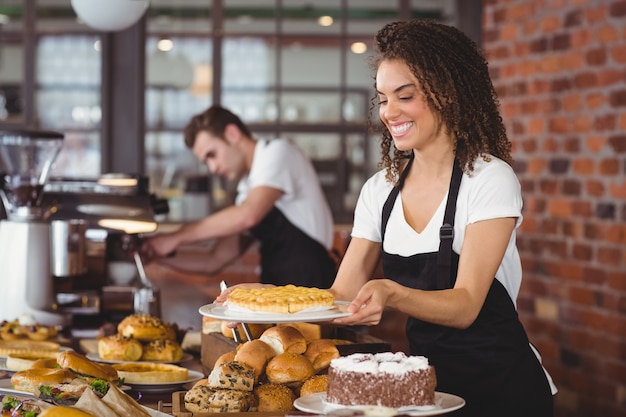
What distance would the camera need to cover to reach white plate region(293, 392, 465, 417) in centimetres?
169

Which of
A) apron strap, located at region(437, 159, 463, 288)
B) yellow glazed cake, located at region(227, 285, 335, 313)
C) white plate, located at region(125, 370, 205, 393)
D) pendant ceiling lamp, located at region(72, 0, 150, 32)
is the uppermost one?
pendant ceiling lamp, located at region(72, 0, 150, 32)

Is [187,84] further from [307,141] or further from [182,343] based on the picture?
[182,343]

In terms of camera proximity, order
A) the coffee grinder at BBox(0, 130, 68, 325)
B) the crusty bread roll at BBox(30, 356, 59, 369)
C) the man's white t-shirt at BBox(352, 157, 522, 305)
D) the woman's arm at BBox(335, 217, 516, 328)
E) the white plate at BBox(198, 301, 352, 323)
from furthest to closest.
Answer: the coffee grinder at BBox(0, 130, 68, 325) → the crusty bread roll at BBox(30, 356, 59, 369) → the man's white t-shirt at BBox(352, 157, 522, 305) → the woman's arm at BBox(335, 217, 516, 328) → the white plate at BBox(198, 301, 352, 323)

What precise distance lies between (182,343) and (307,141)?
2601 millimetres

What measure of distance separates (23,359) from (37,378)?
35 centimetres

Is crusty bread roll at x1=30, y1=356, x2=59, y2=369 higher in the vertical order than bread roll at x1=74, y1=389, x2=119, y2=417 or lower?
lower

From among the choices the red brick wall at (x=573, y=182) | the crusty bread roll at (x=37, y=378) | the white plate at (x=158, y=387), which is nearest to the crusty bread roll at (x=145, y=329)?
the white plate at (x=158, y=387)

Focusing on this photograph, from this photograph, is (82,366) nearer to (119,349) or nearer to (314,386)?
(119,349)

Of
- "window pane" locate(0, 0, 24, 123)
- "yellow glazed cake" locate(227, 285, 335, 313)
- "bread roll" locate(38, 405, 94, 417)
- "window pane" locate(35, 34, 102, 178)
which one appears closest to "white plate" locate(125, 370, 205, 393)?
"yellow glazed cake" locate(227, 285, 335, 313)

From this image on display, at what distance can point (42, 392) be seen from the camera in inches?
77.6

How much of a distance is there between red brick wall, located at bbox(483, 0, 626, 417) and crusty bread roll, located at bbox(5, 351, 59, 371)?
2.23 metres

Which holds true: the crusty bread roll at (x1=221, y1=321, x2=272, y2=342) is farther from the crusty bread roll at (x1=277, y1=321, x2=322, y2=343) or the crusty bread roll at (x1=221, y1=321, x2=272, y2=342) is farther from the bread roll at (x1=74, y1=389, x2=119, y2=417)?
the bread roll at (x1=74, y1=389, x2=119, y2=417)

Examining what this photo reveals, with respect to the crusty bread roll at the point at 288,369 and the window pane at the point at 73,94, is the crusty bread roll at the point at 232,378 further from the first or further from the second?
the window pane at the point at 73,94

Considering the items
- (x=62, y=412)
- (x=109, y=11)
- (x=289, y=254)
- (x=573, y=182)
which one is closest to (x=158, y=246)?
(x=289, y=254)
